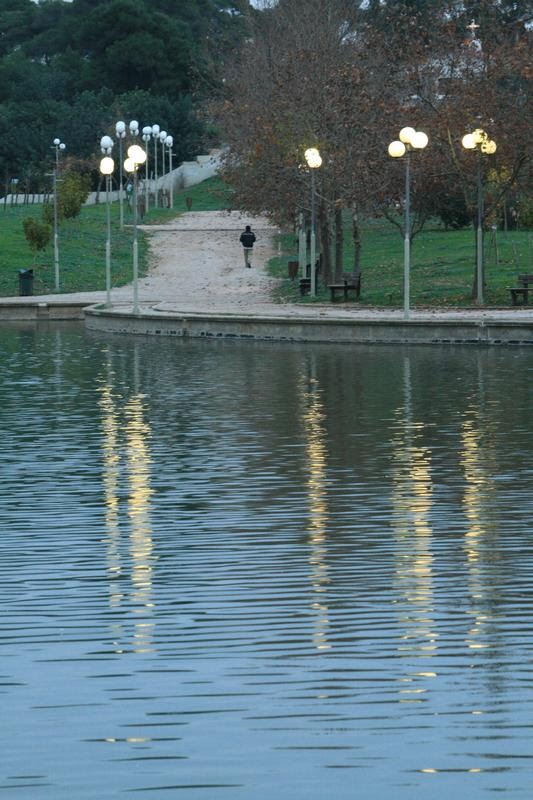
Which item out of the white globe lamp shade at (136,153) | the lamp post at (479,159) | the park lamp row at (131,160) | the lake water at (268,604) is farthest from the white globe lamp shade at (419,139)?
the lake water at (268,604)

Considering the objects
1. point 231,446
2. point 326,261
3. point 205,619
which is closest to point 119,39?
point 326,261

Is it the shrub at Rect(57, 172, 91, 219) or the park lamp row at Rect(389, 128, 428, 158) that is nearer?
the park lamp row at Rect(389, 128, 428, 158)

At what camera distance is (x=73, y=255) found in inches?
2670

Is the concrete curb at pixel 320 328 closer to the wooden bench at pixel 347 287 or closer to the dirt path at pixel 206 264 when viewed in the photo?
the wooden bench at pixel 347 287

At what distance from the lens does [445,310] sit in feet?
139

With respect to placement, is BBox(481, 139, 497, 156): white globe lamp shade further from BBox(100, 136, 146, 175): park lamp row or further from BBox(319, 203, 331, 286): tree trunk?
BBox(319, 203, 331, 286): tree trunk

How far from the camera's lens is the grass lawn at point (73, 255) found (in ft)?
200

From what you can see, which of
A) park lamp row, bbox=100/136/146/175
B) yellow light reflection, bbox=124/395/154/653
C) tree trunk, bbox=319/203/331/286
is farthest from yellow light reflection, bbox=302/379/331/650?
tree trunk, bbox=319/203/331/286

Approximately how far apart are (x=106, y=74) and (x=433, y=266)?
253 feet

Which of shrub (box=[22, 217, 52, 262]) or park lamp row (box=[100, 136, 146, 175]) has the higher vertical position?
park lamp row (box=[100, 136, 146, 175])

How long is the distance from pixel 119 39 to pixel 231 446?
4506 inches

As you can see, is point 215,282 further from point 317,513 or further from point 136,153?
point 317,513

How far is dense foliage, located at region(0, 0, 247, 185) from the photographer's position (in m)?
114

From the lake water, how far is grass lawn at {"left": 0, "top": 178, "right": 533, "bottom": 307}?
83.0 ft
